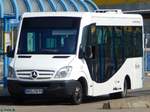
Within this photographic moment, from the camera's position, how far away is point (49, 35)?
19062mm

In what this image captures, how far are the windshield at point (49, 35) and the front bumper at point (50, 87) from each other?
0.97m

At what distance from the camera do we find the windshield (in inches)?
738

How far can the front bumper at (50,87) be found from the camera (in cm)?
1812

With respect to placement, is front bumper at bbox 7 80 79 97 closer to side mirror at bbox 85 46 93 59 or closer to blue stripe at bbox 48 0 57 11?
side mirror at bbox 85 46 93 59

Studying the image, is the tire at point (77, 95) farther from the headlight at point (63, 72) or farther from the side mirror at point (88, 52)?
the side mirror at point (88, 52)

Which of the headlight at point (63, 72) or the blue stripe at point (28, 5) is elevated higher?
the blue stripe at point (28, 5)

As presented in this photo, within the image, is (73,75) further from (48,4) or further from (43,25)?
(48,4)

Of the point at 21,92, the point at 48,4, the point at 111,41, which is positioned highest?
the point at 48,4

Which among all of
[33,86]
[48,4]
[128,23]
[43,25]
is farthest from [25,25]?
[48,4]

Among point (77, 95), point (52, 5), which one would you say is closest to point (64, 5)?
point (52, 5)

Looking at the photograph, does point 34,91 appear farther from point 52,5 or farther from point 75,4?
point 75,4

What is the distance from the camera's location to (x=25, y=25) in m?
19.4

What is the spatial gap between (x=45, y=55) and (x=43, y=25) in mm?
1039

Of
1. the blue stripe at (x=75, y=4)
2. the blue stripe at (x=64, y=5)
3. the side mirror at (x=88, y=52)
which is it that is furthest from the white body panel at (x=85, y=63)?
the blue stripe at (x=75, y=4)
